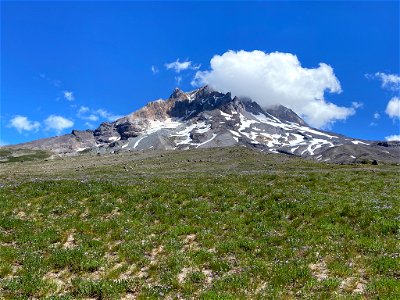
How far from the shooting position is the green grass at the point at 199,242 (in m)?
14.4

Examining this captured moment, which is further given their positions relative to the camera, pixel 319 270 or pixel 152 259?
pixel 152 259

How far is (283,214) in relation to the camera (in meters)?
23.5

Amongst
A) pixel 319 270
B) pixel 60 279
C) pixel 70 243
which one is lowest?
pixel 319 270

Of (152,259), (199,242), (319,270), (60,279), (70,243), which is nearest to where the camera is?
(319,270)

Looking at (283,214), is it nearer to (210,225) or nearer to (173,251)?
(210,225)

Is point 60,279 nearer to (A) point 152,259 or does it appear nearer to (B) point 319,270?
(A) point 152,259

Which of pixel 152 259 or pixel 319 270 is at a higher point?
pixel 152 259

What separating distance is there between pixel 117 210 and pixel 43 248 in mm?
7423

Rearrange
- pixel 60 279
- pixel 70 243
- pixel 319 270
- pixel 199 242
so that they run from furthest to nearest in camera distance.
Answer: pixel 70 243 < pixel 199 242 < pixel 60 279 < pixel 319 270

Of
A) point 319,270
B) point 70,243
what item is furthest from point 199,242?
point 70,243

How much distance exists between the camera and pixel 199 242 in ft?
64.6

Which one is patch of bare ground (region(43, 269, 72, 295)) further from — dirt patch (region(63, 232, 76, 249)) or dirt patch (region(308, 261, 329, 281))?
dirt patch (region(308, 261, 329, 281))

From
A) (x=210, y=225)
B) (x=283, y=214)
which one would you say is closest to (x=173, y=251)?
(x=210, y=225)

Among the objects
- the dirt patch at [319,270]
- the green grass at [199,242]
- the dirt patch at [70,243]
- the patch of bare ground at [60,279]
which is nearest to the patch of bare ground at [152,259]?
the green grass at [199,242]
